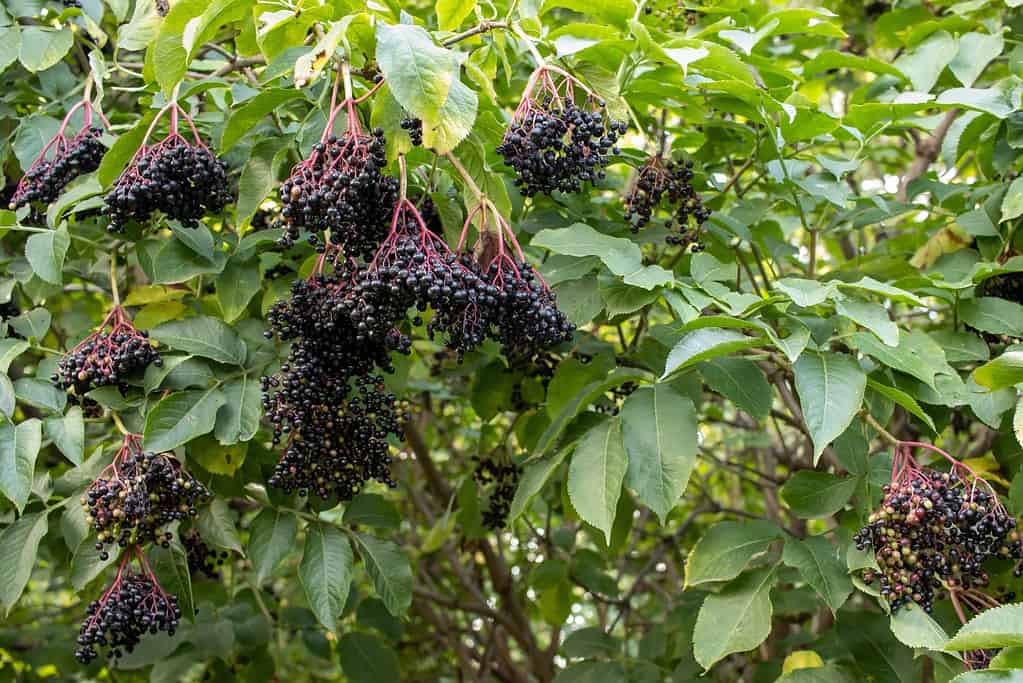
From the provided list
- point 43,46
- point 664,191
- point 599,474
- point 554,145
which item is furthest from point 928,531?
point 43,46

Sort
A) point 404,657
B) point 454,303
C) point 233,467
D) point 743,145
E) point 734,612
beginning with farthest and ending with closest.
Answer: point 404,657, point 743,145, point 233,467, point 734,612, point 454,303

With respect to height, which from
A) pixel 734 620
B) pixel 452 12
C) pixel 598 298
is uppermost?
pixel 452 12

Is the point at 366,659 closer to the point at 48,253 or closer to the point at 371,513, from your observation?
the point at 371,513

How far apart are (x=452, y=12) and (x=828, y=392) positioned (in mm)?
1236

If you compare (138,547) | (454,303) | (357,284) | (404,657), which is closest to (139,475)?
(138,547)

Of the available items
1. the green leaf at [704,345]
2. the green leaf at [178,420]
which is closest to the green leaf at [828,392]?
the green leaf at [704,345]

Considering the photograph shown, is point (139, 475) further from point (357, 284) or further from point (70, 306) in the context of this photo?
point (70, 306)

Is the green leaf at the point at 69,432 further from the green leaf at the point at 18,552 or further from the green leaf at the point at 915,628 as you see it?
the green leaf at the point at 915,628

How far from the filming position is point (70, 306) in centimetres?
460

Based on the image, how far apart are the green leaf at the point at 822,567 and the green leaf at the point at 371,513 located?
129 centimetres

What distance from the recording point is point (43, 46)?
2.72 meters

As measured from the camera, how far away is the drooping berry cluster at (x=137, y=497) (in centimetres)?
226

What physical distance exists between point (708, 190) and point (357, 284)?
1.32 metres

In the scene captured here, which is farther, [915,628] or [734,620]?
[734,620]
